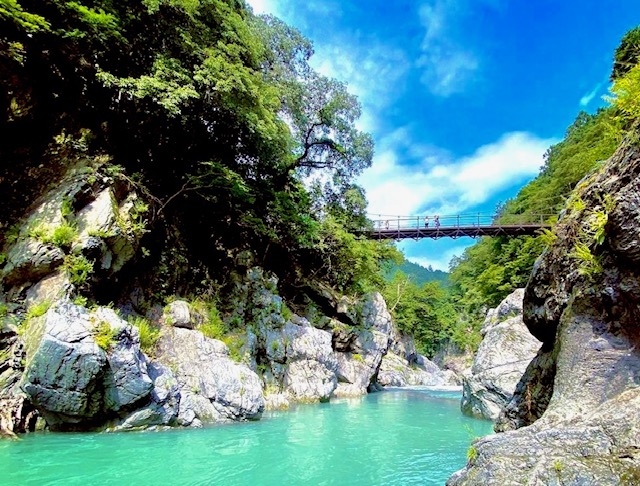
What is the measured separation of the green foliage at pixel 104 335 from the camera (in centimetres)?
674

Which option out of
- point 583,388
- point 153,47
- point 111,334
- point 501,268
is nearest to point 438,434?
point 583,388

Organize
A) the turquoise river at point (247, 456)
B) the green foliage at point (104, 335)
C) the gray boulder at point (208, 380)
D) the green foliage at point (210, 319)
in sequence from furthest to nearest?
the green foliage at point (210, 319) → the gray boulder at point (208, 380) → the green foliage at point (104, 335) → the turquoise river at point (247, 456)

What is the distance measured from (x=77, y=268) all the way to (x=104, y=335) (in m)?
1.95

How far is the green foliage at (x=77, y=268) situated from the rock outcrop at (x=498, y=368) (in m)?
9.42

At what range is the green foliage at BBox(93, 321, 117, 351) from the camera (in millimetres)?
6742

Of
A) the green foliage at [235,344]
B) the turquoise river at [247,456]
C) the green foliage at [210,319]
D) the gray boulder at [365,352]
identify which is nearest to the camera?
the turquoise river at [247,456]

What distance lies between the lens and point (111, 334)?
6914mm

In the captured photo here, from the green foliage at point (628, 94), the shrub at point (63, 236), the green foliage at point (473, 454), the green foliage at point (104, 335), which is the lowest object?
the green foliage at point (473, 454)

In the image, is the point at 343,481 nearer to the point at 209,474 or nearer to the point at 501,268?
the point at 209,474

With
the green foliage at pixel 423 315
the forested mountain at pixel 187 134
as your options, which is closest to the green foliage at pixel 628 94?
the forested mountain at pixel 187 134

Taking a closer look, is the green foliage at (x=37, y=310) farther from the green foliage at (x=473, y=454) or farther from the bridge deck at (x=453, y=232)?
the bridge deck at (x=453, y=232)

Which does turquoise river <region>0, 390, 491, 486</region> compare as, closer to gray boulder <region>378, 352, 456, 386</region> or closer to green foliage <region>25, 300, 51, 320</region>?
green foliage <region>25, 300, 51, 320</region>

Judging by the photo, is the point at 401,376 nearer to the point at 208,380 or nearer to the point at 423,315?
the point at 423,315

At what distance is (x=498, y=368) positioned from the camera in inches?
387
